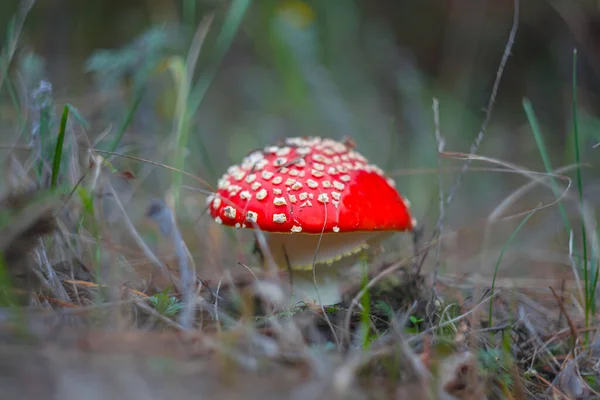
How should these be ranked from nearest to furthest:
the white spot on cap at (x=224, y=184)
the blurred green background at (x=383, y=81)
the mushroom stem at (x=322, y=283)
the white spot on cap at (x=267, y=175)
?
the white spot on cap at (x=267, y=175), the white spot on cap at (x=224, y=184), the mushroom stem at (x=322, y=283), the blurred green background at (x=383, y=81)

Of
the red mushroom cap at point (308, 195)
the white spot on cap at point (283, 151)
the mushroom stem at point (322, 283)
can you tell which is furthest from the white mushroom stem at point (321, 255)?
the white spot on cap at point (283, 151)

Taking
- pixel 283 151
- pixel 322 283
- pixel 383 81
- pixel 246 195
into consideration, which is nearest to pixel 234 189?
pixel 246 195

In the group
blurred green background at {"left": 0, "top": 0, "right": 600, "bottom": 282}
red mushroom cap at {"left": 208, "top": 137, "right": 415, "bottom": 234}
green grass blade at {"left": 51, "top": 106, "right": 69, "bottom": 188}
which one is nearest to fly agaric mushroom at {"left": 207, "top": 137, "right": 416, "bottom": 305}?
red mushroom cap at {"left": 208, "top": 137, "right": 415, "bottom": 234}

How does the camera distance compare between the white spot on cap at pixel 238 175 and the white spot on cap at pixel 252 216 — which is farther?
the white spot on cap at pixel 238 175

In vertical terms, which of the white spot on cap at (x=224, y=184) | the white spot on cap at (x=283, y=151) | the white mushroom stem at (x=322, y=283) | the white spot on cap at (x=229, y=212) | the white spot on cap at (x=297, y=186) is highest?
the white spot on cap at (x=283, y=151)

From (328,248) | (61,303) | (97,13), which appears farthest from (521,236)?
(97,13)

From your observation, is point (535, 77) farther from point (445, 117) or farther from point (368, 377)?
point (368, 377)

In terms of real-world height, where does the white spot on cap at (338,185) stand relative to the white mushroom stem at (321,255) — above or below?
above

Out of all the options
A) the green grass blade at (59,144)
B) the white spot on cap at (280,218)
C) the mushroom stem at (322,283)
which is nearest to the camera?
the green grass blade at (59,144)

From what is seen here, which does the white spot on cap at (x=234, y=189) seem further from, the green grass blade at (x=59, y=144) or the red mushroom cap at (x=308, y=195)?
the green grass blade at (x=59, y=144)
